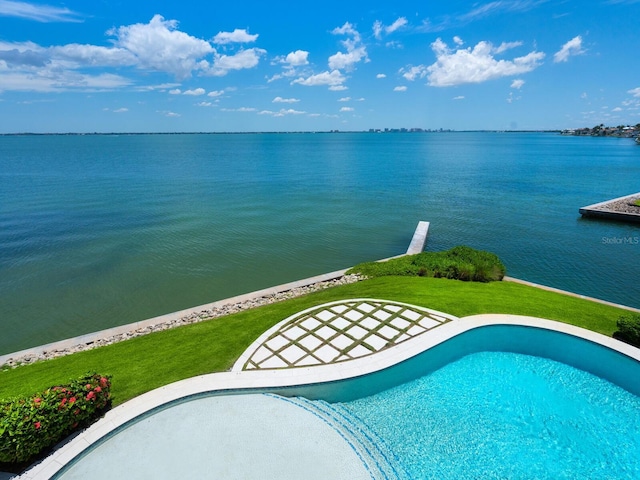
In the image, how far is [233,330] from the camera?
12836mm

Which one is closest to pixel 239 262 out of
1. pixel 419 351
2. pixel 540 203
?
pixel 419 351

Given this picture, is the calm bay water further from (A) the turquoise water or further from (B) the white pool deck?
(A) the turquoise water

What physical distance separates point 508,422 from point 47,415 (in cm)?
1156

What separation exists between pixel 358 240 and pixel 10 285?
76.5ft

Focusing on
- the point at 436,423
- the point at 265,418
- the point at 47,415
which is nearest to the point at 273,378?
the point at 265,418

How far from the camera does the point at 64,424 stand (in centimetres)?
798

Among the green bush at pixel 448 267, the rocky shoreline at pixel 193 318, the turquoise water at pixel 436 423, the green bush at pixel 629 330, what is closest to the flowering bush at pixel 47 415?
the turquoise water at pixel 436 423

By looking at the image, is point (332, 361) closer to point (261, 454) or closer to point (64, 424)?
point (261, 454)

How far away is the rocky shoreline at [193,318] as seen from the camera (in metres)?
12.3

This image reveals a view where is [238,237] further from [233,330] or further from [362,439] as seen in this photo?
[362,439]

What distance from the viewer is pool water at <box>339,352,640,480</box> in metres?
7.68

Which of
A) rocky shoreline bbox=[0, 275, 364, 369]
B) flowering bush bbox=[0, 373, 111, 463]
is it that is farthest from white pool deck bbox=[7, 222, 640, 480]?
rocky shoreline bbox=[0, 275, 364, 369]

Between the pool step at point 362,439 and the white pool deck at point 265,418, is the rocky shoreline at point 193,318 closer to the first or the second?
the white pool deck at point 265,418

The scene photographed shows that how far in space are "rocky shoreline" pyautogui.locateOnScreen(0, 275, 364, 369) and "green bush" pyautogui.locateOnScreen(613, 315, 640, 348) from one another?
10.9 metres
